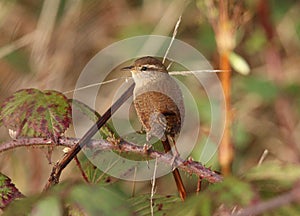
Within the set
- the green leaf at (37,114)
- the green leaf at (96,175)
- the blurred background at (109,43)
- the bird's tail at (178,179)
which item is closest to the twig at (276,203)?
the bird's tail at (178,179)

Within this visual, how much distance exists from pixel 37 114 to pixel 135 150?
23cm

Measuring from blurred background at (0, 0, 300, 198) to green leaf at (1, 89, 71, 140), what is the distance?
6.21 feet

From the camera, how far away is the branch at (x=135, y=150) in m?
1.14

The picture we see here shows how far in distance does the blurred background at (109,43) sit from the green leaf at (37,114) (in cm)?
189

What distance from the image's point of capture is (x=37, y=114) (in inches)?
51.5

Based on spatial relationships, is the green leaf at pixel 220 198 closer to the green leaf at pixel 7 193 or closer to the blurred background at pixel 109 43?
the green leaf at pixel 7 193

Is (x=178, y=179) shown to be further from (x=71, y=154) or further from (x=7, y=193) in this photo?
(x=7, y=193)

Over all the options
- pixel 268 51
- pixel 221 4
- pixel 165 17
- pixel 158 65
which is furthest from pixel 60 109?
pixel 165 17

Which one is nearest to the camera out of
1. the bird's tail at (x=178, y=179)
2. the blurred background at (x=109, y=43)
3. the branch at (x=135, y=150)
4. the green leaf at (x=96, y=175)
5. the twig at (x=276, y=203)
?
the twig at (x=276, y=203)

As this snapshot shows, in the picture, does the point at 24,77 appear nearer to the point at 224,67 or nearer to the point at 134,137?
the point at 224,67

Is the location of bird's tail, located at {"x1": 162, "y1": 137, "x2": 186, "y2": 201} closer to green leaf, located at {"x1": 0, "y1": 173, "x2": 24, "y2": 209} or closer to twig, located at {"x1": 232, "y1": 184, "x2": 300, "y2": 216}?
green leaf, located at {"x1": 0, "y1": 173, "x2": 24, "y2": 209}

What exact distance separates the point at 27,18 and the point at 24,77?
1.60 ft

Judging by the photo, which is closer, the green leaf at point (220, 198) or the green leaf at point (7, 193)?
the green leaf at point (220, 198)

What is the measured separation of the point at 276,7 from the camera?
3631mm
